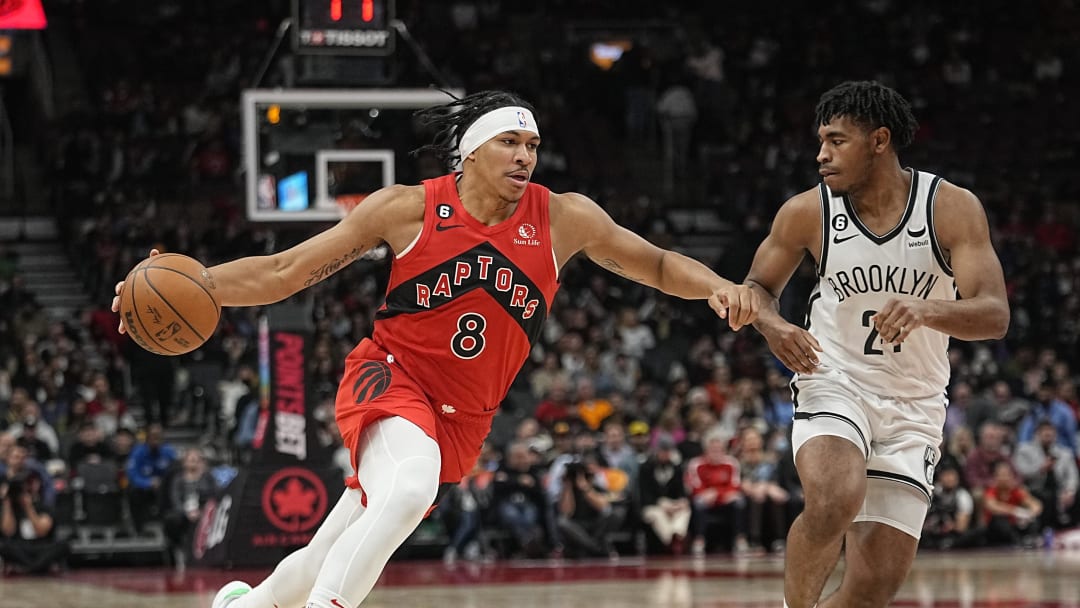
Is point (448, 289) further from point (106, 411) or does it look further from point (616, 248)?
point (106, 411)

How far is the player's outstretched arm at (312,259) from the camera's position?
568 centimetres

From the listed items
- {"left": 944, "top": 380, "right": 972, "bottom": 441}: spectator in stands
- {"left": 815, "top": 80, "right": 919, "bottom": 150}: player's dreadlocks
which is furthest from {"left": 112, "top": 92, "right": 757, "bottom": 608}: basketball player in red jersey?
{"left": 944, "top": 380, "right": 972, "bottom": 441}: spectator in stands

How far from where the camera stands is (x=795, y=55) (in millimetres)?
24891

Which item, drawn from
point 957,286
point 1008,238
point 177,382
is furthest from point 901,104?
point 1008,238

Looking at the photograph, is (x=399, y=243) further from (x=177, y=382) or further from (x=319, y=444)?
(x=177, y=382)

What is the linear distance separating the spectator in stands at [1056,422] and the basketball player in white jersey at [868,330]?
10908 millimetres

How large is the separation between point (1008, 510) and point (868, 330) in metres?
10.4

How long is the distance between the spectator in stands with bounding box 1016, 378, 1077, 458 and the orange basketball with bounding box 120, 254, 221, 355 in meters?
12.4

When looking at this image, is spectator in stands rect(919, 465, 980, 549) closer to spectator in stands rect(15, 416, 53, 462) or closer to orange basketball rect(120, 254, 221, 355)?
spectator in stands rect(15, 416, 53, 462)

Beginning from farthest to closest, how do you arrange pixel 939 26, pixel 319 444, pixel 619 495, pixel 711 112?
pixel 939 26, pixel 711 112, pixel 619 495, pixel 319 444

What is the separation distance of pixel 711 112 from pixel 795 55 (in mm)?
2201

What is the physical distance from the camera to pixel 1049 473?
620 inches

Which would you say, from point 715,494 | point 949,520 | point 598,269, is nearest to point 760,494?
point 715,494

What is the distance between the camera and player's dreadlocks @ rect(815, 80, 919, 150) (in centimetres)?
589
